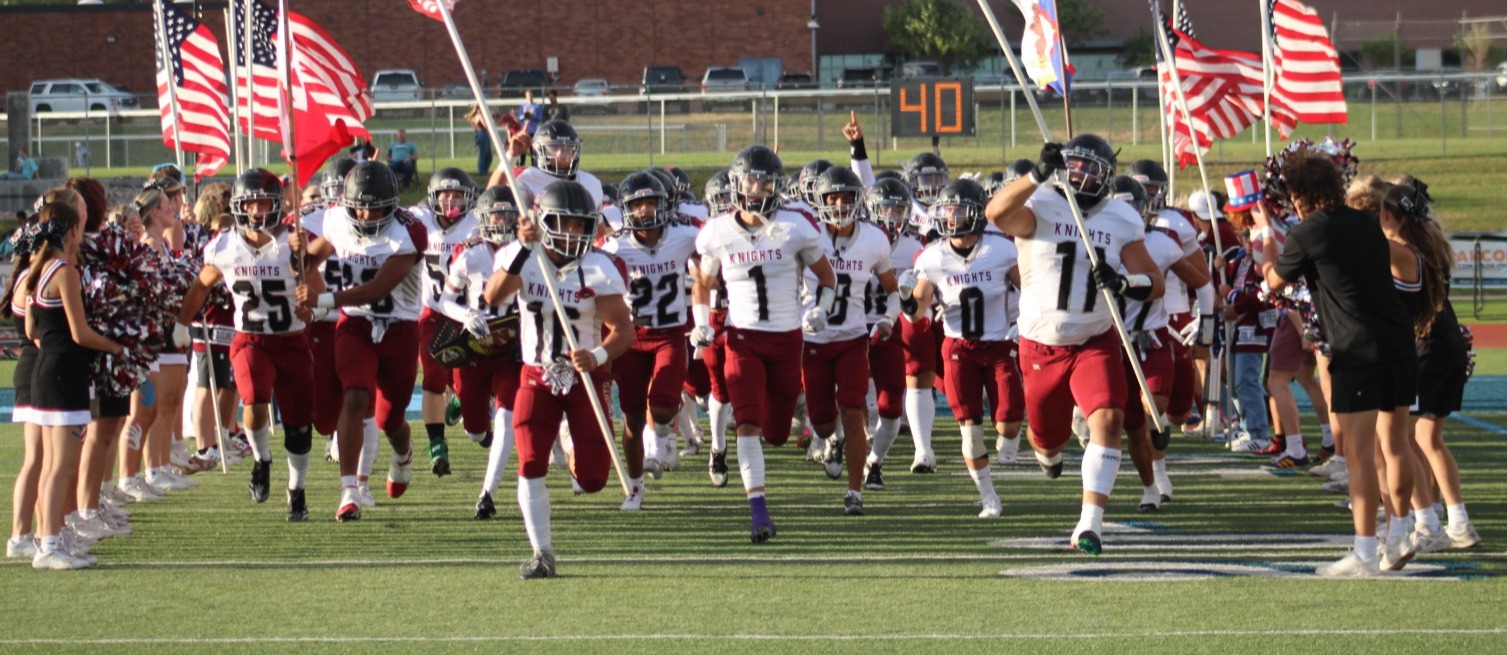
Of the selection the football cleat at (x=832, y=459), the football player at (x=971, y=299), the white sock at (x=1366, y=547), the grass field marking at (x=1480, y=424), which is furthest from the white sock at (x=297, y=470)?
the grass field marking at (x=1480, y=424)

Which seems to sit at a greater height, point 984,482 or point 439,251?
→ point 439,251

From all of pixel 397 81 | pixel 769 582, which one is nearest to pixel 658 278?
pixel 769 582

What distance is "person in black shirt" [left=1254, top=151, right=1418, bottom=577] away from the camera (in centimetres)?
718

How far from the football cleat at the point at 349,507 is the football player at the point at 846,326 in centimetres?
241

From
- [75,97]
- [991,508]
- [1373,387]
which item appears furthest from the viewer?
[75,97]

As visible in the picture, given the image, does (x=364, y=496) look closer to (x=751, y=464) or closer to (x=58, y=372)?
(x=58, y=372)

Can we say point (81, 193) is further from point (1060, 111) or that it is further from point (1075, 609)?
point (1060, 111)

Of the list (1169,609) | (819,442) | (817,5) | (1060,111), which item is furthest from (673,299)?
(817,5)

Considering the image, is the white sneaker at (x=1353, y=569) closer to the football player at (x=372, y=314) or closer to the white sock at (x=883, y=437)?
the white sock at (x=883, y=437)

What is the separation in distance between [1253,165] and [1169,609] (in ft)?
77.8

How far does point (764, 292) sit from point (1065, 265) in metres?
1.61

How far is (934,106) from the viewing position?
22062 mm

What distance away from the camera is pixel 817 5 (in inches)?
2088

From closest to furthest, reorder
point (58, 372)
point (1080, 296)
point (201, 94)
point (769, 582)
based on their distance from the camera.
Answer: point (769, 582) < point (58, 372) < point (1080, 296) < point (201, 94)
